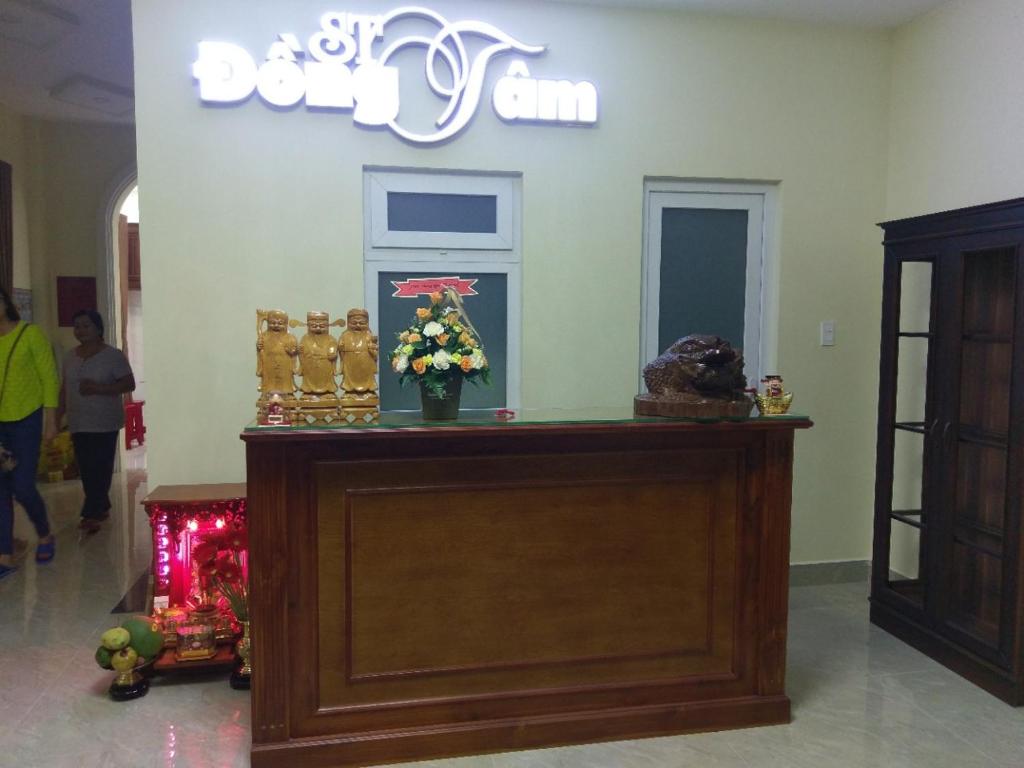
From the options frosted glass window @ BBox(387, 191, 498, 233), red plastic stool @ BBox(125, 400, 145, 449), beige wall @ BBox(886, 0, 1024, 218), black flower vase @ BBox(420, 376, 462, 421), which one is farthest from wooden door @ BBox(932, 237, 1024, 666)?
red plastic stool @ BBox(125, 400, 145, 449)

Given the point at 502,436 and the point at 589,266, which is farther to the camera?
the point at 589,266

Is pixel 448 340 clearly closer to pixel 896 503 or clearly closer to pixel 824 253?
pixel 824 253

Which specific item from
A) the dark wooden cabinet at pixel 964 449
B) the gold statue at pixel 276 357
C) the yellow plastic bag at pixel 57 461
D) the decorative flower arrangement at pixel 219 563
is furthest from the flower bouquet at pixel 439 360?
the yellow plastic bag at pixel 57 461

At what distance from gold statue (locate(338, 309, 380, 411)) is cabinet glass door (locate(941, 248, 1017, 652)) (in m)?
2.48

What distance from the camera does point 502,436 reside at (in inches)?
95.8

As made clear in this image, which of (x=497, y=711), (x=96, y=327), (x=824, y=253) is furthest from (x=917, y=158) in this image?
(x=96, y=327)

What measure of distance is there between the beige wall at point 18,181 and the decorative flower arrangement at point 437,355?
215 inches

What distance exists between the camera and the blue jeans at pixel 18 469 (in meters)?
4.02

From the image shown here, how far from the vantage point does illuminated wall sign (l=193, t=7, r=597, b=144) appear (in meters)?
3.37

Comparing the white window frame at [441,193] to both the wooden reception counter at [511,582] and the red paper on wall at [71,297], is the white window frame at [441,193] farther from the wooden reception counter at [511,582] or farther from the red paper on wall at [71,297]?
the red paper on wall at [71,297]

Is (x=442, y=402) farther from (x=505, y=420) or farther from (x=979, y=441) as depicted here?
(x=979, y=441)

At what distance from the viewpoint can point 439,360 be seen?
7.88 feet

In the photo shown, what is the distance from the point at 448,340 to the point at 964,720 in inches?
92.6

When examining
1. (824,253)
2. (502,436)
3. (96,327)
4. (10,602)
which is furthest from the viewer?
(96,327)
